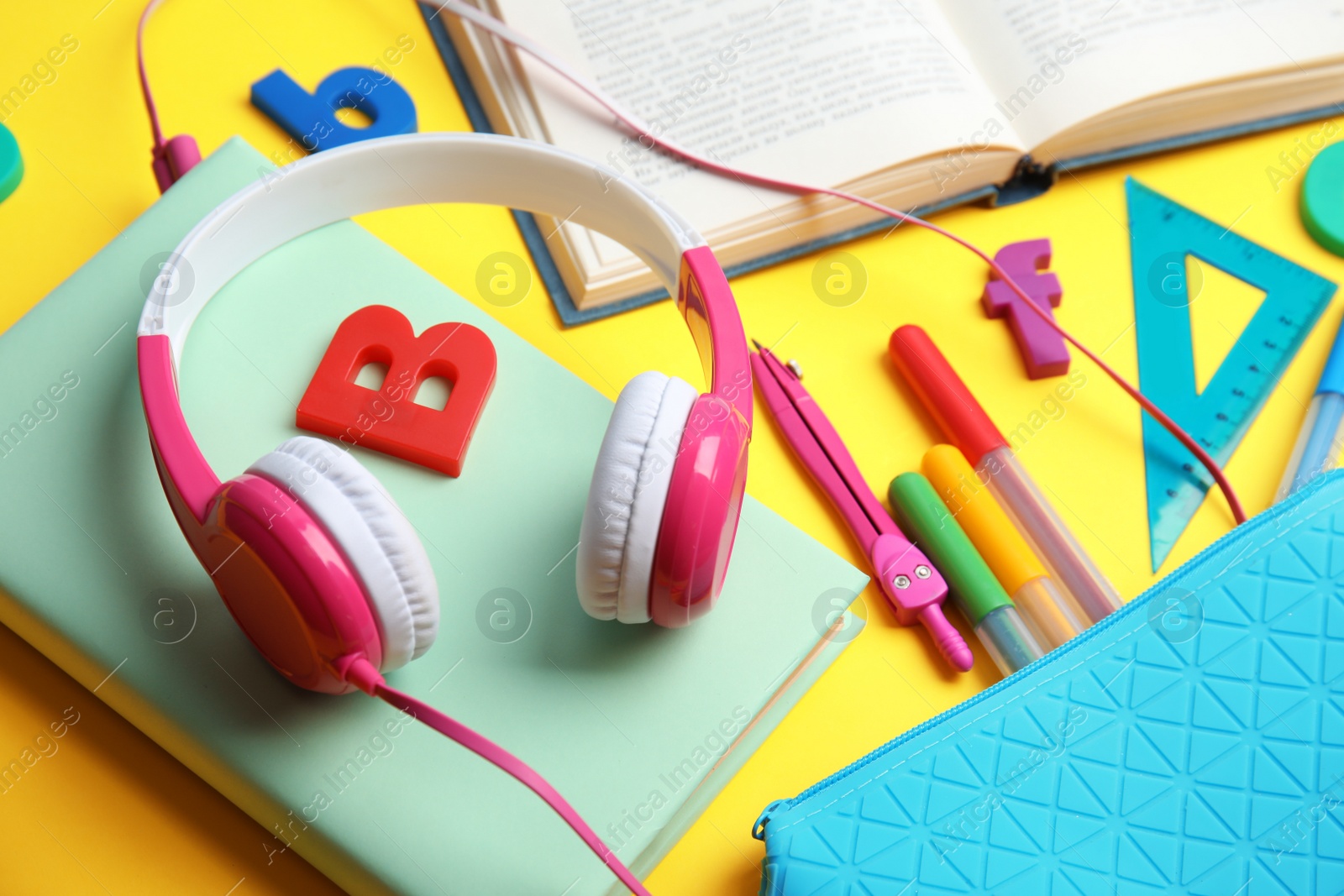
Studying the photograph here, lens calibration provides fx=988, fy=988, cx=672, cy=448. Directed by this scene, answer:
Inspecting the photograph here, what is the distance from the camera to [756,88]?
32.6 inches

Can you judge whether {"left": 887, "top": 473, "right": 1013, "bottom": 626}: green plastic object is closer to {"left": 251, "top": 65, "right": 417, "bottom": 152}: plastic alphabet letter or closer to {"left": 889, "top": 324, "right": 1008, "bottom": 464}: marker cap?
{"left": 889, "top": 324, "right": 1008, "bottom": 464}: marker cap

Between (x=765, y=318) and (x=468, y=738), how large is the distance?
1.42ft

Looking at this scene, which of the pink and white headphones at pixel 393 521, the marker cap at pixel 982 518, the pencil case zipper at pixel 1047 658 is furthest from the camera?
the marker cap at pixel 982 518

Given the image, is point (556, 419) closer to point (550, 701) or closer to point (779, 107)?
point (550, 701)

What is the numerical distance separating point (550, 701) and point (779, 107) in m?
→ 0.52

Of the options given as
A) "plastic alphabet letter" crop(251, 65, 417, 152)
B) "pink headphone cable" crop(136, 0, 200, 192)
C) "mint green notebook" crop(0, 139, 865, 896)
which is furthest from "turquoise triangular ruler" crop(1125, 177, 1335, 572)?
"pink headphone cable" crop(136, 0, 200, 192)

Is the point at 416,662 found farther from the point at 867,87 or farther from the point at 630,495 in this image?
the point at 867,87

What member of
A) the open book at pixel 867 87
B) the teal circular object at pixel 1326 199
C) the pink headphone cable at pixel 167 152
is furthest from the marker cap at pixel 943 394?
the pink headphone cable at pixel 167 152

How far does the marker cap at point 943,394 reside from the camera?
725 mm

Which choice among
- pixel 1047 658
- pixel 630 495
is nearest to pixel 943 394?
pixel 1047 658

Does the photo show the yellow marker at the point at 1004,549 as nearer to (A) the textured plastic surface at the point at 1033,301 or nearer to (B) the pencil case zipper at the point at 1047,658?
(B) the pencil case zipper at the point at 1047,658

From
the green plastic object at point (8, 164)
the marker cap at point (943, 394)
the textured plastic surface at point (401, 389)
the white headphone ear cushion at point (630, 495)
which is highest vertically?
the green plastic object at point (8, 164)

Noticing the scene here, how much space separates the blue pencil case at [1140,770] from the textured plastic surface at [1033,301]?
0.71 feet

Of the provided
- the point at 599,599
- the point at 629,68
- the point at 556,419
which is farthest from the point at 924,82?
the point at 599,599
